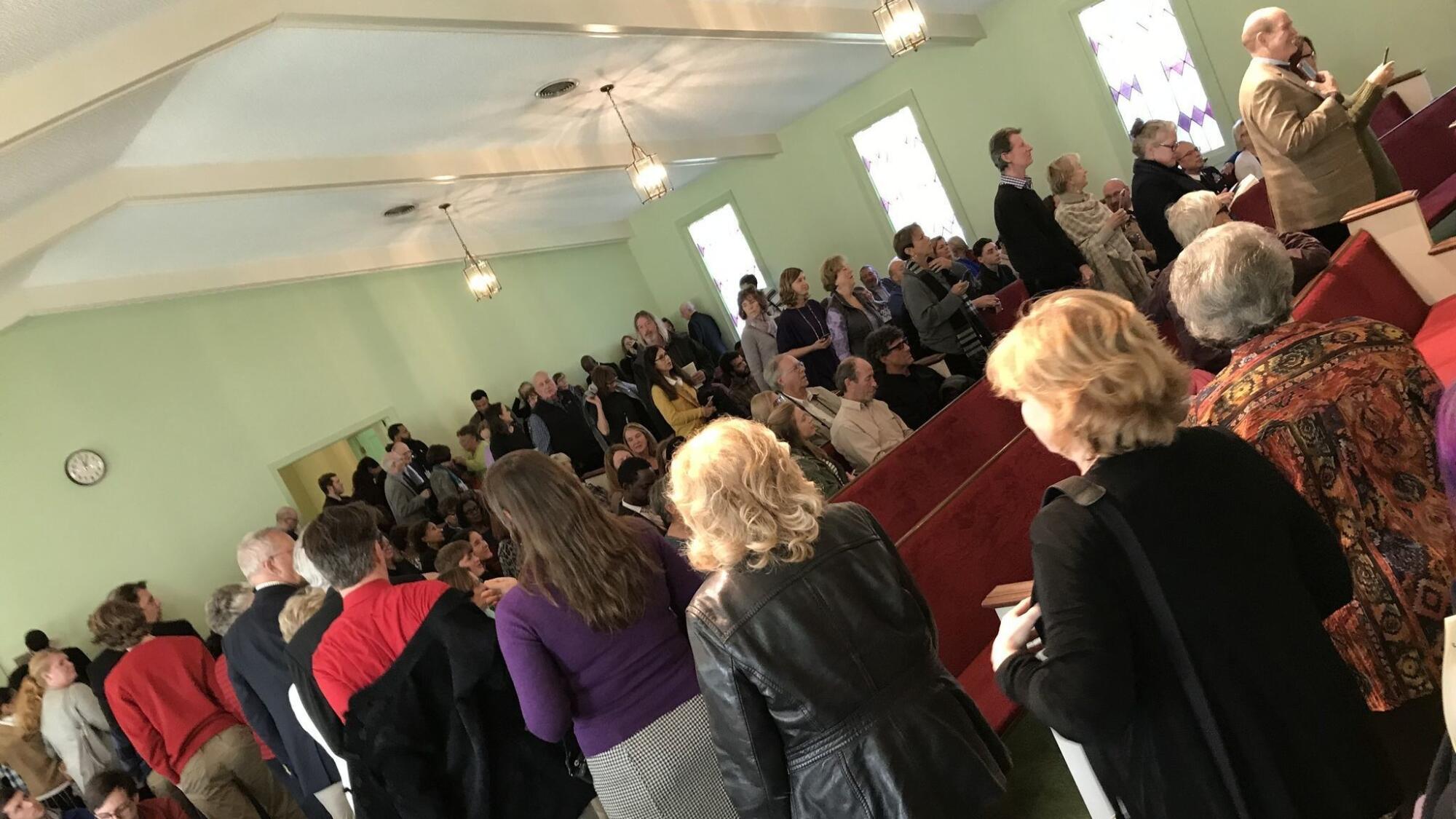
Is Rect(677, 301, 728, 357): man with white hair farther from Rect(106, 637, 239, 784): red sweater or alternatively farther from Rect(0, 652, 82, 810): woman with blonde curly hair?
Rect(106, 637, 239, 784): red sweater

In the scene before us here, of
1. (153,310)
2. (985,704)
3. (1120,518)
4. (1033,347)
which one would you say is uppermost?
(153,310)

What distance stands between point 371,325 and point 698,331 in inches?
159

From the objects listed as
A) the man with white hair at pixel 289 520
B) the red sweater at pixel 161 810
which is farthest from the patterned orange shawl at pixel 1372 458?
the man with white hair at pixel 289 520

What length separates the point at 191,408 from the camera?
30.4ft

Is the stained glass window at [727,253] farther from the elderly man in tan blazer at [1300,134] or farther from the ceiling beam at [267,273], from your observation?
the elderly man in tan blazer at [1300,134]

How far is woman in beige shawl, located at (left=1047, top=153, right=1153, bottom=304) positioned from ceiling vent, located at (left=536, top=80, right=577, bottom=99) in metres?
3.79

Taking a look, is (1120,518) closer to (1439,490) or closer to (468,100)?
(1439,490)

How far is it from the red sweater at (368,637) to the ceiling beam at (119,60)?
10.1 feet

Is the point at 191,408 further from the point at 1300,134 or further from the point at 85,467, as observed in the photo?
the point at 1300,134

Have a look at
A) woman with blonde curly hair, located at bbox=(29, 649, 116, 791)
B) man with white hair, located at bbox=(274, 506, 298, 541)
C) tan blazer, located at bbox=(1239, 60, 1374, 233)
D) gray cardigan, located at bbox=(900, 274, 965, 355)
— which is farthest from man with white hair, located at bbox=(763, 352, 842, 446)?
man with white hair, located at bbox=(274, 506, 298, 541)

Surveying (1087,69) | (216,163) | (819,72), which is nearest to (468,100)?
(216,163)

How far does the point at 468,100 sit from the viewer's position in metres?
7.45

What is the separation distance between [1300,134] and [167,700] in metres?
5.36

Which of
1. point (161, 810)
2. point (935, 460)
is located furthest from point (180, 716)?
point (935, 460)
